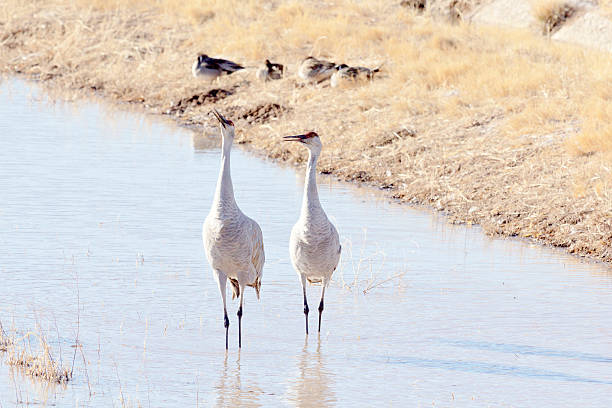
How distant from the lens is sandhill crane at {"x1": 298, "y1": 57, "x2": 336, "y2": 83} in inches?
699

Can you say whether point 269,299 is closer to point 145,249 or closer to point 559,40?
point 145,249

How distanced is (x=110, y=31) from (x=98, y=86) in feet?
7.51

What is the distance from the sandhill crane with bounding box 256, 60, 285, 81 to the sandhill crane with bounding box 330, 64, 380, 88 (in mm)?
1297

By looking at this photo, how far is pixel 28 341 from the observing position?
7.61m

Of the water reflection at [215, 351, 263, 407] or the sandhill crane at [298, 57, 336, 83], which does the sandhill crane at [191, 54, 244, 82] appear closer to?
the sandhill crane at [298, 57, 336, 83]

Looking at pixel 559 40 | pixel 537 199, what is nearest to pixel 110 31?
pixel 559 40

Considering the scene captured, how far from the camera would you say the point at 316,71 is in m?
17.8

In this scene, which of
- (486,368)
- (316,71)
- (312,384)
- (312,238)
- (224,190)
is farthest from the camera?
(316,71)

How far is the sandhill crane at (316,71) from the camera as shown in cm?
1775

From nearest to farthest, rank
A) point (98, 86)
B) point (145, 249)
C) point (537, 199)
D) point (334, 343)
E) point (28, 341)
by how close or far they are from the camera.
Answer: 1. point (28, 341)
2. point (334, 343)
3. point (145, 249)
4. point (537, 199)
5. point (98, 86)

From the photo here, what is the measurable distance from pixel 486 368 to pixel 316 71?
1075cm

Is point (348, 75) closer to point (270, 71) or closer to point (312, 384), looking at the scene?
point (270, 71)

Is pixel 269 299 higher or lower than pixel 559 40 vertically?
lower

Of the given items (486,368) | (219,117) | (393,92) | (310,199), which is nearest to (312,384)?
(486,368)
